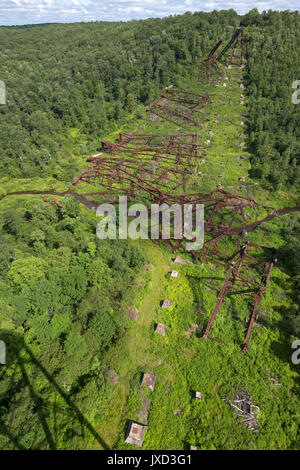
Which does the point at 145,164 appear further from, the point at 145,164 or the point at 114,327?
the point at 114,327

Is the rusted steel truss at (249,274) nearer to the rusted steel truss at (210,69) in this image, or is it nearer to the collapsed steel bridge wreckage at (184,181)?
the collapsed steel bridge wreckage at (184,181)

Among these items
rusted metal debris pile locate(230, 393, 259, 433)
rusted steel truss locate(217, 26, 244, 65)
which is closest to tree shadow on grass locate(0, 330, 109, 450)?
rusted metal debris pile locate(230, 393, 259, 433)

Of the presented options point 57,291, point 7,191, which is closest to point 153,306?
point 57,291

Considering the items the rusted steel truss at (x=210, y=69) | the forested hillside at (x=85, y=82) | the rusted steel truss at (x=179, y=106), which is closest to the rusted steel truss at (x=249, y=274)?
the forested hillside at (x=85, y=82)

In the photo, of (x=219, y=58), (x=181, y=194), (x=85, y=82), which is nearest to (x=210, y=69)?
(x=219, y=58)

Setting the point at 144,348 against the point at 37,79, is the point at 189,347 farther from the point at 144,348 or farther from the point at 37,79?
the point at 37,79
